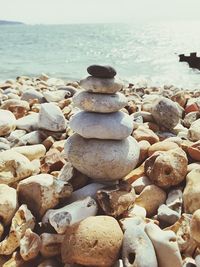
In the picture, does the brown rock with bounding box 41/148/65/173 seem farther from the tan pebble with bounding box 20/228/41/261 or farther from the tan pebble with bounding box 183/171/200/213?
the tan pebble with bounding box 183/171/200/213

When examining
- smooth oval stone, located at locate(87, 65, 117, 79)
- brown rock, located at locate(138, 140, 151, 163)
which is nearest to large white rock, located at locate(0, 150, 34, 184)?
smooth oval stone, located at locate(87, 65, 117, 79)

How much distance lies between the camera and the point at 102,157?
9.01 ft

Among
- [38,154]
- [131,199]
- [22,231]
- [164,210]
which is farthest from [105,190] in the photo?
[38,154]

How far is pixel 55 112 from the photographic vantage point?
4055mm

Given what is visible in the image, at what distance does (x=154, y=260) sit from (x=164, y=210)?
578 millimetres

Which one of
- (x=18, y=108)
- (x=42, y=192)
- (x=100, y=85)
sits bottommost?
(x=18, y=108)

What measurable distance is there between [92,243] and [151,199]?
0.82 m

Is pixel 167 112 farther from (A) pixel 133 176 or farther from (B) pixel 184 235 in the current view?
(B) pixel 184 235

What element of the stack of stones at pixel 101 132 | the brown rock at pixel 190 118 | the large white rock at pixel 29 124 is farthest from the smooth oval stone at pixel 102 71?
the brown rock at pixel 190 118

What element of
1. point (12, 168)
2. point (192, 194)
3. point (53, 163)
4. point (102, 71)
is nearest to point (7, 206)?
point (12, 168)

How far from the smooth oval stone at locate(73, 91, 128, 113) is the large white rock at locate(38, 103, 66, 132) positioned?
44.9 inches

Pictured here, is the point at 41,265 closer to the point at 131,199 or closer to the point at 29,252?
the point at 29,252

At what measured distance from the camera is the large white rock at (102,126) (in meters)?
2.78

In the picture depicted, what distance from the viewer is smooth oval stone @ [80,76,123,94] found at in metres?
2.82
